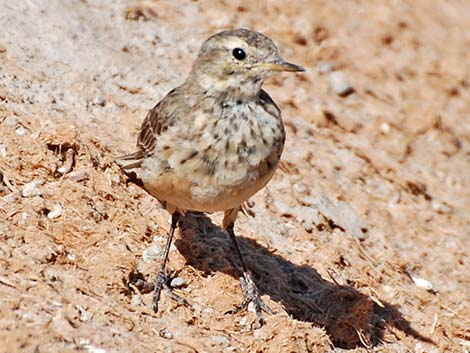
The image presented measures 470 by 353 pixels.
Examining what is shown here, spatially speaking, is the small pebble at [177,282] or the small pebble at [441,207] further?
the small pebble at [441,207]

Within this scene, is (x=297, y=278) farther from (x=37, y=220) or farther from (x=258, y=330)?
(x=37, y=220)

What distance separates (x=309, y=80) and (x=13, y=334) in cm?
587

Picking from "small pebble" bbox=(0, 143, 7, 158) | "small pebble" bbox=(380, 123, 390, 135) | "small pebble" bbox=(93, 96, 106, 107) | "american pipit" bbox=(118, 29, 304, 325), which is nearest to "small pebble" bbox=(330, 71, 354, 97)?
"small pebble" bbox=(380, 123, 390, 135)

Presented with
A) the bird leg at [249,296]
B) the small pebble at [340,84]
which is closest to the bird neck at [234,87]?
the bird leg at [249,296]

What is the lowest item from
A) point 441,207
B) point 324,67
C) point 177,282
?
point 441,207

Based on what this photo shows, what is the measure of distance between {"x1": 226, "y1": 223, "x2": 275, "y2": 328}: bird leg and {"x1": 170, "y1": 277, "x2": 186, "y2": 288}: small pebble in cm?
44

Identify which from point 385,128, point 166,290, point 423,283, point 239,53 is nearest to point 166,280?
point 166,290

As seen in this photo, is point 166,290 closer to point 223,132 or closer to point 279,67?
point 223,132

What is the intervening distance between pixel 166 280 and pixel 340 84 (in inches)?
180

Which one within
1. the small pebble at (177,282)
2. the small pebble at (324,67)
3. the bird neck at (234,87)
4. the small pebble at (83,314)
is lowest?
the small pebble at (324,67)

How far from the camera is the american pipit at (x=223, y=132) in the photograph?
21.8ft

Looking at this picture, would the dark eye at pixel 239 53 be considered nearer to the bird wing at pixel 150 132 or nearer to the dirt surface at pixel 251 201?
the bird wing at pixel 150 132

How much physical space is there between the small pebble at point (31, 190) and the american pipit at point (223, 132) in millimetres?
947

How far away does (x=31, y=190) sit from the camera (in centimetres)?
733
